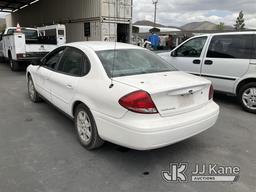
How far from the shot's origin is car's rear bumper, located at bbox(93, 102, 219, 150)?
2736 millimetres

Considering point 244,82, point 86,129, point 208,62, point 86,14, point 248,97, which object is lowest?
point 86,129

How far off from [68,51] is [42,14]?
24.0 meters

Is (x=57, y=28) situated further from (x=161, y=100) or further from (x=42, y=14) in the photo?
(x=42, y=14)

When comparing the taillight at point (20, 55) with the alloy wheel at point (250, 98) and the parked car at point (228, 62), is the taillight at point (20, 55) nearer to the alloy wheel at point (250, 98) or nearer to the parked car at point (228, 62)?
the parked car at point (228, 62)

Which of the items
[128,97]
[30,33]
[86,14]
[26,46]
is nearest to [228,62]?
[128,97]

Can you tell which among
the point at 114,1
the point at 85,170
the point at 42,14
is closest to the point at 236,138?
the point at 85,170

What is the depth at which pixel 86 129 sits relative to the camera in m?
3.52

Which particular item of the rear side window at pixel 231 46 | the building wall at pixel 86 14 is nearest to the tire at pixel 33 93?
the rear side window at pixel 231 46

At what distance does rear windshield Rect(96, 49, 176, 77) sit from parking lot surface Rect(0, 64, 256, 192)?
1141 millimetres

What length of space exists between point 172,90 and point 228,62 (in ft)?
10.4

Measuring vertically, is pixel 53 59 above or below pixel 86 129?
above

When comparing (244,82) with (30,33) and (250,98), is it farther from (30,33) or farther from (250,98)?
(30,33)

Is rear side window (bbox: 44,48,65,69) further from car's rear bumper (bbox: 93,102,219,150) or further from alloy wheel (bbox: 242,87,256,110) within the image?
alloy wheel (bbox: 242,87,256,110)

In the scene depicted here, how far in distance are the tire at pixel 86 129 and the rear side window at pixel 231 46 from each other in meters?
3.70
